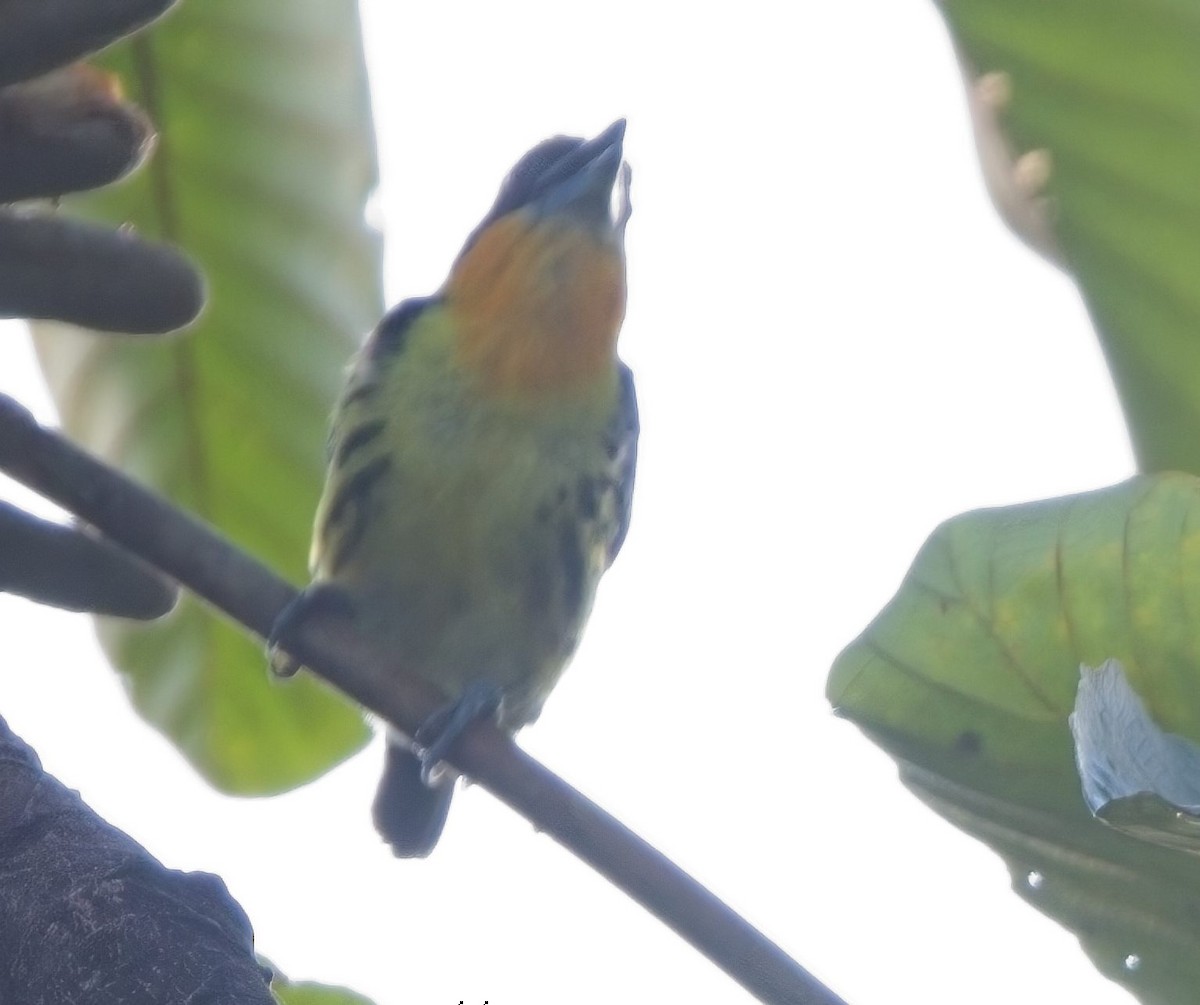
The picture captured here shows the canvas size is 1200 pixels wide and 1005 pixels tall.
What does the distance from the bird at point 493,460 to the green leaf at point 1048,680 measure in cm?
117

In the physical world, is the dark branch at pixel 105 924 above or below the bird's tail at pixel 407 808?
above

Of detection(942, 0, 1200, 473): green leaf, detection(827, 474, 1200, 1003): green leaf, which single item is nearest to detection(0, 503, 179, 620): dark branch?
detection(827, 474, 1200, 1003): green leaf

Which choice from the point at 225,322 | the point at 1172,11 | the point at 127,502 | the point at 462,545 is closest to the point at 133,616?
the point at 127,502

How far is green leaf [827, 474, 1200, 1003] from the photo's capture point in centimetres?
113

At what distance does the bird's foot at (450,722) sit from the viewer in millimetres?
1261

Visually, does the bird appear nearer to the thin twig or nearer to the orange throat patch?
the orange throat patch

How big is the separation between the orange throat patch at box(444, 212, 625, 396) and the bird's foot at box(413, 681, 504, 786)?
467 millimetres

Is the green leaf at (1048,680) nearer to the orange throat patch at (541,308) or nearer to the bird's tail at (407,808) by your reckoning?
the orange throat patch at (541,308)

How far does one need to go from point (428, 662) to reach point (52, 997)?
128 cm

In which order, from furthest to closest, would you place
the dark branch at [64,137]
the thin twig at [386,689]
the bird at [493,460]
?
the bird at [493,460]
the dark branch at [64,137]
the thin twig at [386,689]

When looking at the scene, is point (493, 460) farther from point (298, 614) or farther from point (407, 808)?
point (298, 614)

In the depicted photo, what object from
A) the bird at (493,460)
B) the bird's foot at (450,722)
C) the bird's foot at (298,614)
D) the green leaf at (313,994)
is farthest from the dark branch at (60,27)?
the bird at (493,460)

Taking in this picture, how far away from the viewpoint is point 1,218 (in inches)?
42.6

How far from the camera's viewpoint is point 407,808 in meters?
2.69
